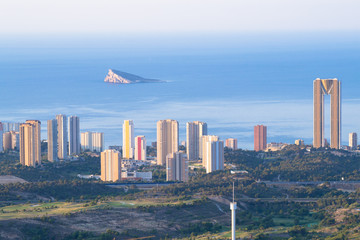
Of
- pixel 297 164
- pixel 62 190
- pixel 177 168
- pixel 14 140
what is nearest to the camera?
pixel 62 190

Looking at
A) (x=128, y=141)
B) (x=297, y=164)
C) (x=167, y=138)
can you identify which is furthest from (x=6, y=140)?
(x=297, y=164)

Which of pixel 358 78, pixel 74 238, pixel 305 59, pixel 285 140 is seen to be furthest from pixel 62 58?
pixel 74 238

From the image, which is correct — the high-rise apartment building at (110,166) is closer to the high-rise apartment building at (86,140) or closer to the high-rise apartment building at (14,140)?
the high-rise apartment building at (14,140)

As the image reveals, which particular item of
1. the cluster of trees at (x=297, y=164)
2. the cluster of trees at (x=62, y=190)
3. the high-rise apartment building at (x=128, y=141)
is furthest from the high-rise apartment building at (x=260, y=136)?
the cluster of trees at (x=62, y=190)

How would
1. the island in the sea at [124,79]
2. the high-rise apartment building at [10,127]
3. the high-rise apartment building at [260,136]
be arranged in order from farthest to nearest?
the island in the sea at [124,79], the high-rise apartment building at [10,127], the high-rise apartment building at [260,136]

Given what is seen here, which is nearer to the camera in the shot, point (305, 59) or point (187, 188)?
point (187, 188)

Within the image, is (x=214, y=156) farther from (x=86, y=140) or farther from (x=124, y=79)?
(x=124, y=79)

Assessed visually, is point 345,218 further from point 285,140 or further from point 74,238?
point 285,140
